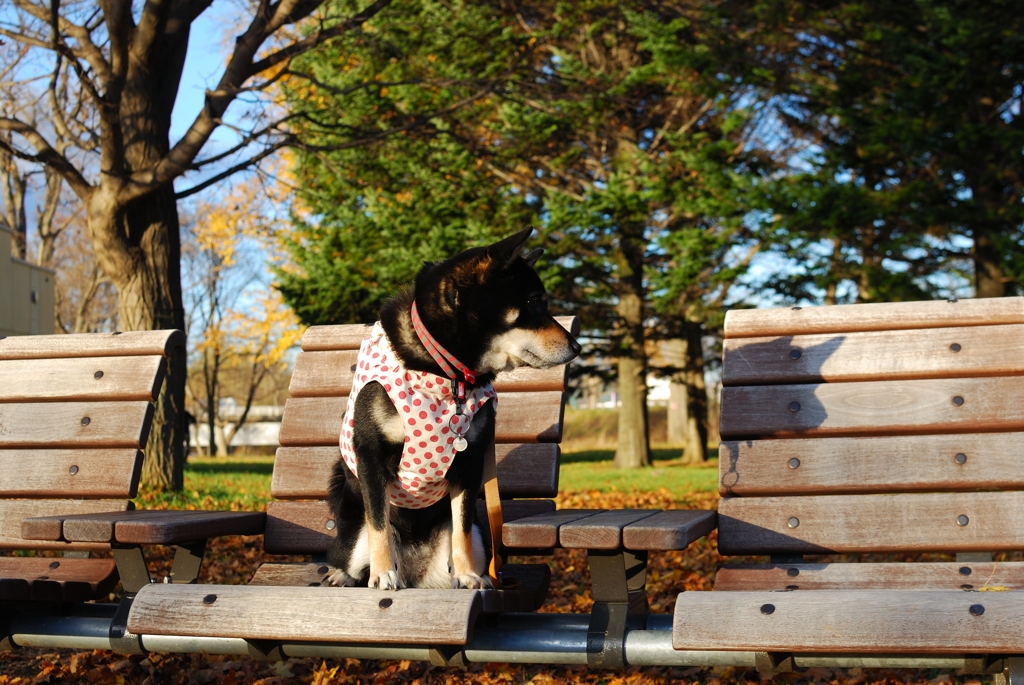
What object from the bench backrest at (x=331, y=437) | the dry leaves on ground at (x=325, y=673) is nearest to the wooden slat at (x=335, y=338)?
the bench backrest at (x=331, y=437)

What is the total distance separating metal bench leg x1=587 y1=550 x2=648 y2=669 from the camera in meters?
2.54

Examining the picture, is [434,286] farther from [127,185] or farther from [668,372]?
[668,372]

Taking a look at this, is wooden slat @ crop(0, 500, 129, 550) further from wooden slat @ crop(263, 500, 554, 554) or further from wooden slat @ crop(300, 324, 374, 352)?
wooden slat @ crop(300, 324, 374, 352)

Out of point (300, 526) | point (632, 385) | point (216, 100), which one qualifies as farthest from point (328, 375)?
point (632, 385)

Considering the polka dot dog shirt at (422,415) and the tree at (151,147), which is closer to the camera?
the polka dot dog shirt at (422,415)

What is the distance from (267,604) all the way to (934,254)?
16.4 meters

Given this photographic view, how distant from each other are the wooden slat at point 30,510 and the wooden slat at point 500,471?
0.64m

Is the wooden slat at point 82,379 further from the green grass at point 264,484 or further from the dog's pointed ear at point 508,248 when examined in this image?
the green grass at point 264,484

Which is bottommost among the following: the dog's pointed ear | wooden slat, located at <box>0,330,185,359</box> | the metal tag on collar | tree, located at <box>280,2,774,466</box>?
the metal tag on collar

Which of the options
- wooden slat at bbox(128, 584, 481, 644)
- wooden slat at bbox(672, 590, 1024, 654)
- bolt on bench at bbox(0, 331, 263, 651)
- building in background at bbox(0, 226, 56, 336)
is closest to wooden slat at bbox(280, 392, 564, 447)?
bolt on bench at bbox(0, 331, 263, 651)

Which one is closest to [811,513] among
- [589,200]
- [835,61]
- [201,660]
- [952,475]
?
[952,475]

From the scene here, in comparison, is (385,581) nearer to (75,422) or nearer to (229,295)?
(75,422)

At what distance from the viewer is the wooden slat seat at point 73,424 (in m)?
3.60

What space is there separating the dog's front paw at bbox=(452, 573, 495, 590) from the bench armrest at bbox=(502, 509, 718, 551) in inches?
12.6
